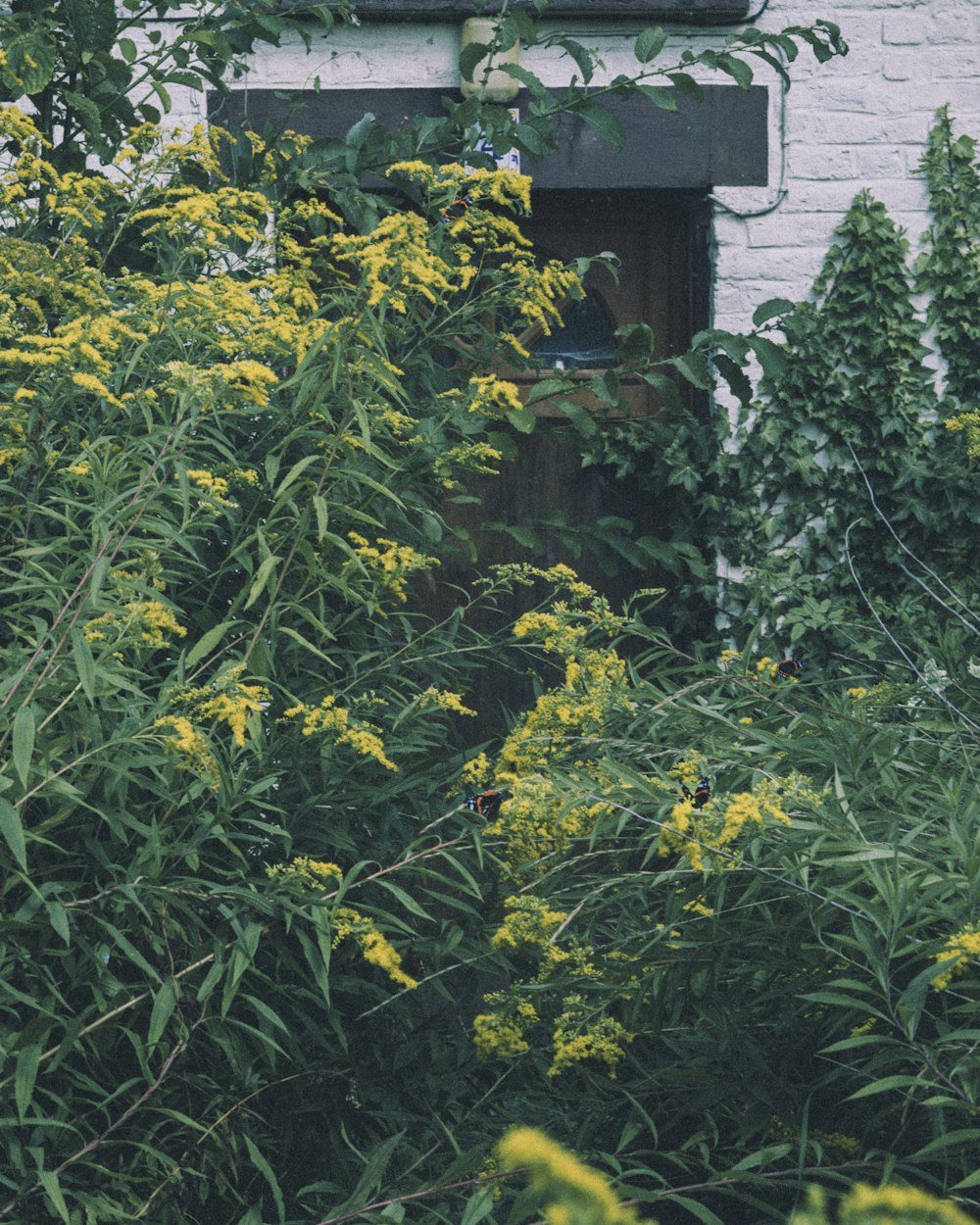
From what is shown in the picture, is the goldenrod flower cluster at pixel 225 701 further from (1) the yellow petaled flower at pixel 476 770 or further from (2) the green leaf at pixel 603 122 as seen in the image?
(2) the green leaf at pixel 603 122

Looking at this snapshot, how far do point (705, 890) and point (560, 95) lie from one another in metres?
2.69

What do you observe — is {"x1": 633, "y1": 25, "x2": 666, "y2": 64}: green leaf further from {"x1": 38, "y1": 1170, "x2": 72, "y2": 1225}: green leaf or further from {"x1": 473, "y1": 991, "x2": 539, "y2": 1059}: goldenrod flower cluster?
{"x1": 38, "y1": 1170, "x2": 72, "y2": 1225}: green leaf

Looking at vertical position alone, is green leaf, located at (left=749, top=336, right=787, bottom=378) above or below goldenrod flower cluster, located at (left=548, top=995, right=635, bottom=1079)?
above

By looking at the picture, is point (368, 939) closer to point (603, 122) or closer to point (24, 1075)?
point (24, 1075)

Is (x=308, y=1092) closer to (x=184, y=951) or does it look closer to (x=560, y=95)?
(x=184, y=951)

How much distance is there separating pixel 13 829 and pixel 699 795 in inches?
38.6

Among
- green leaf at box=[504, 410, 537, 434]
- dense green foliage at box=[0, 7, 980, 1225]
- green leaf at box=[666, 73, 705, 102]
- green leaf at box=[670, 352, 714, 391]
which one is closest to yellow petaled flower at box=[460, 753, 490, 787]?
dense green foliage at box=[0, 7, 980, 1225]

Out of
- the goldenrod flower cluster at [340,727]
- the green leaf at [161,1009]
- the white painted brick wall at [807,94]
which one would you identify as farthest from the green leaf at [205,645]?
the white painted brick wall at [807,94]

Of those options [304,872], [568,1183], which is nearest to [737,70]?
[304,872]

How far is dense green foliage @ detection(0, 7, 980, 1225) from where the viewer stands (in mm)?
1721

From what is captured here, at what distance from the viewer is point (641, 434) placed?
408 centimetres

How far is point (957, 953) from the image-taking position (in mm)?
1525

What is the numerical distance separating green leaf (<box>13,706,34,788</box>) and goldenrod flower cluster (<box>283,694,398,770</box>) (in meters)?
0.47

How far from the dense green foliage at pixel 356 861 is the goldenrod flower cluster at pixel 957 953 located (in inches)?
0.5
